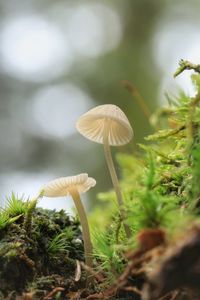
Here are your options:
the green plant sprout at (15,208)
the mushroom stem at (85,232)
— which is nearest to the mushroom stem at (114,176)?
the mushroom stem at (85,232)

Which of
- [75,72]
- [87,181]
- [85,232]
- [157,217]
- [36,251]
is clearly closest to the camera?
[157,217]

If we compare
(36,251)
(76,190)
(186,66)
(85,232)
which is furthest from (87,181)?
(186,66)

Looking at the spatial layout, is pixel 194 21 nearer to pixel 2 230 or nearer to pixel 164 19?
pixel 164 19

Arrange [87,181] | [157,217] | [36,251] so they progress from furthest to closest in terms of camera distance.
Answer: [87,181], [36,251], [157,217]

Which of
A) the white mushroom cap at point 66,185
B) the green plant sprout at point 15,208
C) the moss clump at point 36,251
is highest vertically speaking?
the white mushroom cap at point 66,185

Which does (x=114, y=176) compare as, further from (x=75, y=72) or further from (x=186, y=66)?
(x=75, y=72)

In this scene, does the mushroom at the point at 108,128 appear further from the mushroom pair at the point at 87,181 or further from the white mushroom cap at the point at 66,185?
the white mushroom cap at the point at 66,185

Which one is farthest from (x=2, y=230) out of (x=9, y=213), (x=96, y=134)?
(x=96, y=134)
